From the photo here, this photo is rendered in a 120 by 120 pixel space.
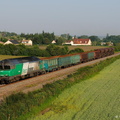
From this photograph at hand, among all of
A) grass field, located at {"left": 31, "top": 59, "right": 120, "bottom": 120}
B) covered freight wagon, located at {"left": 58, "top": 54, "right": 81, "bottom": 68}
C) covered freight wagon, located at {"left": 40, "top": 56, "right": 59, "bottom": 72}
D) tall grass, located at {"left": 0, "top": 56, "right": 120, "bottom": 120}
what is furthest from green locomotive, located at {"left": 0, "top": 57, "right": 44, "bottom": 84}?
covered freight wagon, located at {"left": 58, "top": 54, "right": 81, "bottom": 68}

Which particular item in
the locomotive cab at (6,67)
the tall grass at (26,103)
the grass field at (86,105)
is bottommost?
the grass field at (86,105)

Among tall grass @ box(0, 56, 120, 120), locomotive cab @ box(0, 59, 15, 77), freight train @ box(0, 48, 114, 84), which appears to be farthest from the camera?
freight train @ box(0, 48, 114, 84)

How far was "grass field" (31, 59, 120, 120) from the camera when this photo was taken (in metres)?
15.4

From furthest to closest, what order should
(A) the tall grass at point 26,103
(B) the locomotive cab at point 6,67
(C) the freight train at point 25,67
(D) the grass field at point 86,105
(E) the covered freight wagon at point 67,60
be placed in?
(E) the covered freight wagon at point 67,60 → (C) the freight train at point 25,67 → (B) the locomotive cab at point 6,67 → (D) the grass field at point 86,105 → (A) the tall grass at point 26,103

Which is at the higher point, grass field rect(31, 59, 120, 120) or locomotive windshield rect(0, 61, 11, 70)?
locomotive windshield rect(0, 61, 11, 70)

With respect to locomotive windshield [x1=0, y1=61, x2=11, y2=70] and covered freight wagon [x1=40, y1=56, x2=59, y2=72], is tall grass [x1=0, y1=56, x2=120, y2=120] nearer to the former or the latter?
locomotive windshield [x1=0, y1=61, x2=11, y2=70]

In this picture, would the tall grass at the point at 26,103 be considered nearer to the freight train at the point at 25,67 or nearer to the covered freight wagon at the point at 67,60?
the freight train at the point at 25,67

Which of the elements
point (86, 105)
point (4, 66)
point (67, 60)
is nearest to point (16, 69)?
point (4, 66)

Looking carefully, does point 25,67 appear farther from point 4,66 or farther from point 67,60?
point 67,60

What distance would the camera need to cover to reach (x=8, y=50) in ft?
290

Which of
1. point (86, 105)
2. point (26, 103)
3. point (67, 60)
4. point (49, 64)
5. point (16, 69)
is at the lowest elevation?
point (86, 105)

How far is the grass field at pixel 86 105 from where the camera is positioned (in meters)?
15.4

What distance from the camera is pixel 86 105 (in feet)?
59.4

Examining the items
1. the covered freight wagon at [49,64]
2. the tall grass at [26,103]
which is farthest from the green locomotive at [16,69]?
the tall grass at [26,103]
